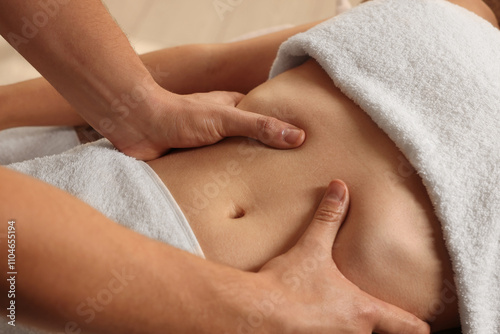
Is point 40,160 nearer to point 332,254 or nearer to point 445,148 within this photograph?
point 332,254

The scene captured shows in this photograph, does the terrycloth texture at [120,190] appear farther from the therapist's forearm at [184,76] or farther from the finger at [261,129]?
the therapist's forearm at [184,76]

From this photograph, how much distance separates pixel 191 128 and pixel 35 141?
0.51 metres

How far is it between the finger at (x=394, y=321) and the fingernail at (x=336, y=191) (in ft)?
0.51

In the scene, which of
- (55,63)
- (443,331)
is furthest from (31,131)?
(443,331)

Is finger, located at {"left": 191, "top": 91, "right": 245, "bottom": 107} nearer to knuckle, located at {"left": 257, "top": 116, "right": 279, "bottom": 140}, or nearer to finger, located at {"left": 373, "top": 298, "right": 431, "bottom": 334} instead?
knuckle, located at {"left": 257, "top": 116, "right": 279, "bottom": 140}

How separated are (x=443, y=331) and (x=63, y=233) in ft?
2.08

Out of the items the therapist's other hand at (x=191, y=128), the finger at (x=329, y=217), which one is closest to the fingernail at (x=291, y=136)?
the therapist's other hand at (x=191, y=128)

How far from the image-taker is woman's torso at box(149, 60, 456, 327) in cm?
75

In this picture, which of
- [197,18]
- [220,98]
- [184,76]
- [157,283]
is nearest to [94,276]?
[157,283]

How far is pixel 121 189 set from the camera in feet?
2.63

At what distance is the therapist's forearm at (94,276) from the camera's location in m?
0.56

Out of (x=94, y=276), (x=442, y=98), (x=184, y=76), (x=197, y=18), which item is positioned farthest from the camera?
(x=197, y=18)

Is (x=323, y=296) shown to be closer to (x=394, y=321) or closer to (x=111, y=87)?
(x=394, y=321)

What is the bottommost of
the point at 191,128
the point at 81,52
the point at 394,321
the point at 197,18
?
the point at 394,321
